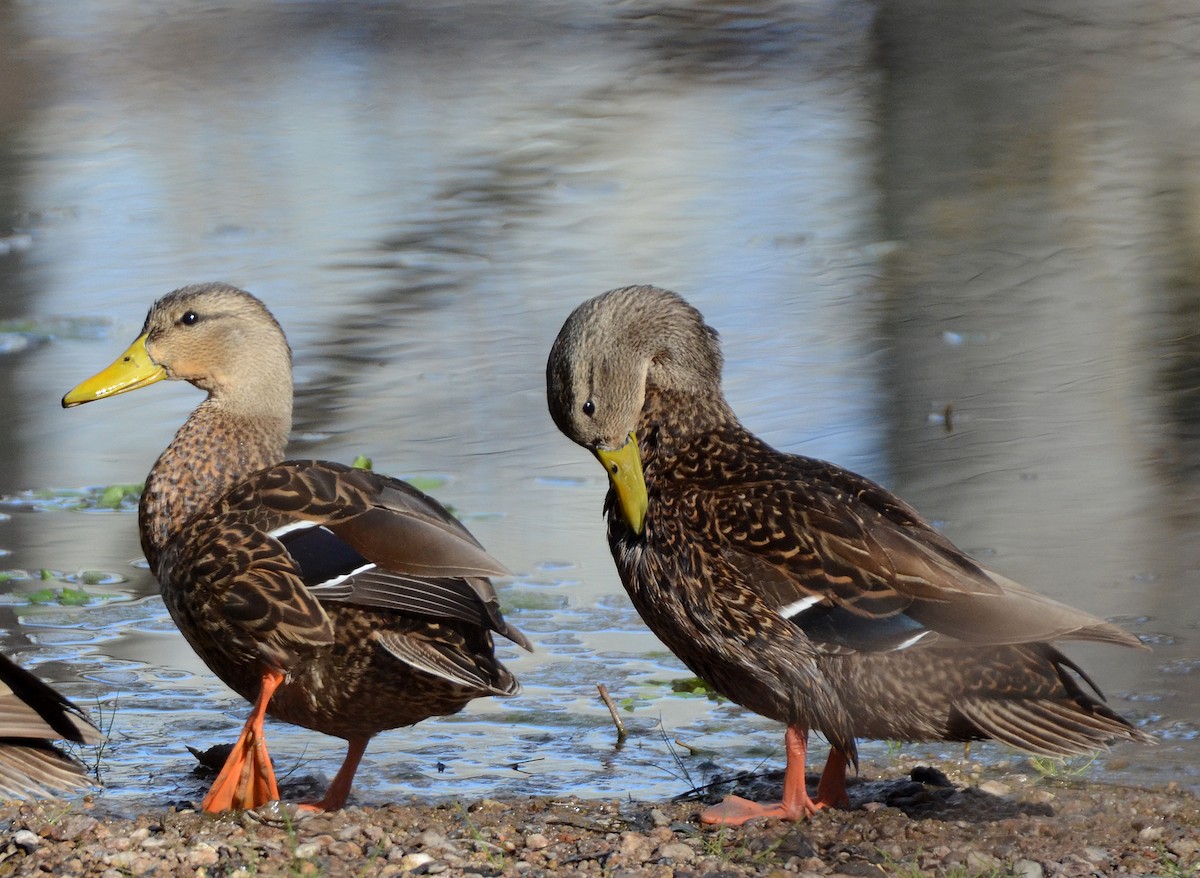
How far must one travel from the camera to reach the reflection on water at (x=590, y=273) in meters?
5.28

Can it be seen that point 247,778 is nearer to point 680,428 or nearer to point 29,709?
point 29,709

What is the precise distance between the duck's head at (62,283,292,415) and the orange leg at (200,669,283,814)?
45.2 inches

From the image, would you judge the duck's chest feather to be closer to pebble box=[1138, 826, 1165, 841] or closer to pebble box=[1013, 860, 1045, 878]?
pebble box=[1013, 860, 1045, 878]

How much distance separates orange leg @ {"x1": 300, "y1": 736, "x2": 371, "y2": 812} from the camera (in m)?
4.44

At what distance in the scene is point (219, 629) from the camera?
14.3 ft

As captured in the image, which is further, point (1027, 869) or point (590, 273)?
point (590, 273)

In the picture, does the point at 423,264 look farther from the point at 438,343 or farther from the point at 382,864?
the point at 382,864

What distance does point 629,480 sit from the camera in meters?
4.48

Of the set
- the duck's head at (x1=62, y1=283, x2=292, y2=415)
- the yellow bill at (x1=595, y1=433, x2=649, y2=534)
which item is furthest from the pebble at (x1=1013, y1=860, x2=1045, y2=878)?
the duck's head at (x1=62, y1=283, x2=292, y2=415)

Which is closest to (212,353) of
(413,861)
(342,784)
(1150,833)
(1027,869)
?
(342,784)

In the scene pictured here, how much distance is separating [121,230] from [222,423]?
6434 millimetres

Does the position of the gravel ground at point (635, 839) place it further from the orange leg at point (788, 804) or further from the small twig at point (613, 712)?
the small twig at point (613, 712)

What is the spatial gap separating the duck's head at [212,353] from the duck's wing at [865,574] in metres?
1.49

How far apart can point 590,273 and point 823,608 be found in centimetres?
587
